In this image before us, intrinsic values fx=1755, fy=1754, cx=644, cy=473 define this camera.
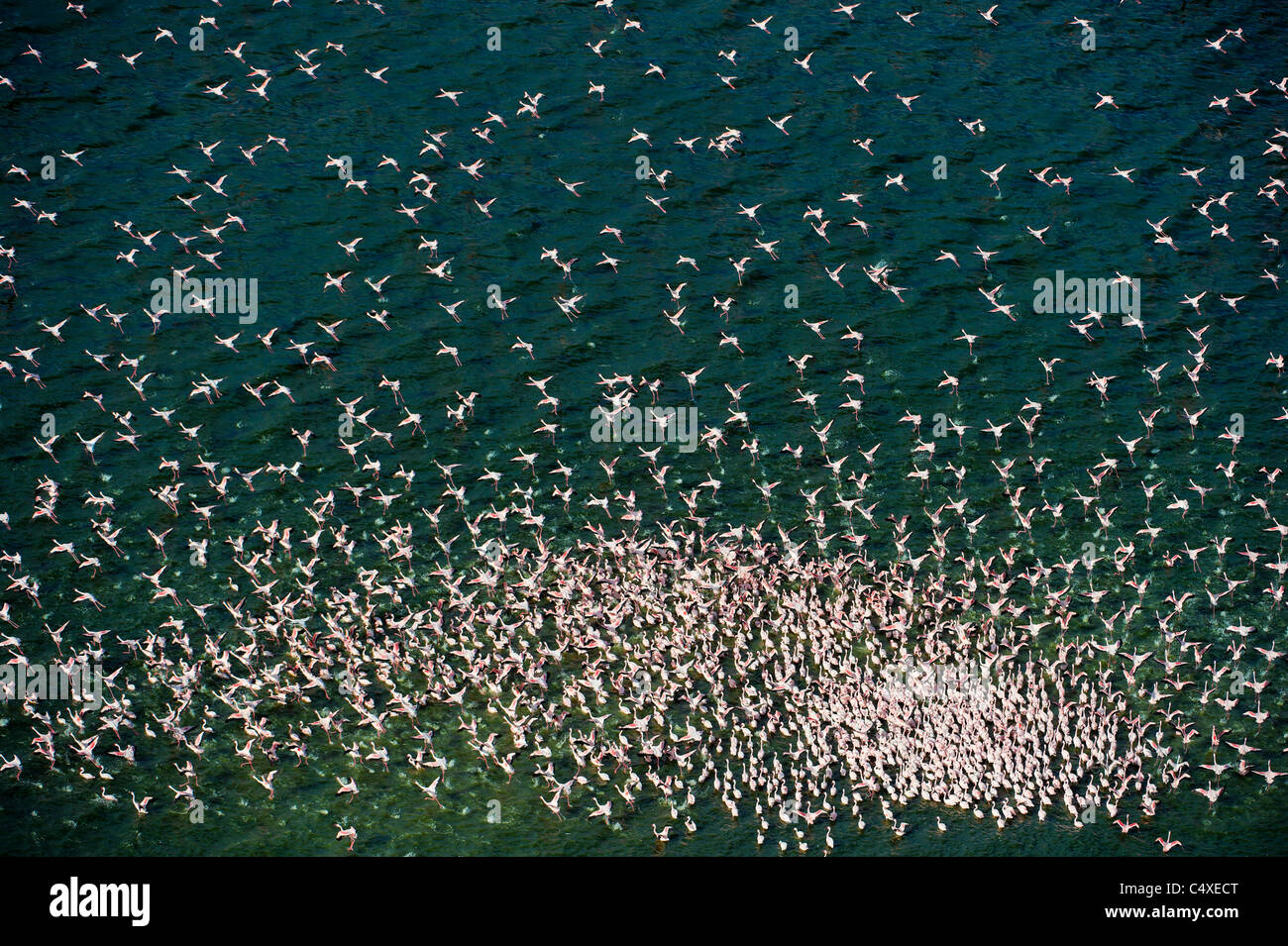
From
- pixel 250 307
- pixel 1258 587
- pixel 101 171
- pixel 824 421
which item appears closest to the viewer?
pixel 1258 587

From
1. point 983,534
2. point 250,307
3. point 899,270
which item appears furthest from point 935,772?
point 250,307

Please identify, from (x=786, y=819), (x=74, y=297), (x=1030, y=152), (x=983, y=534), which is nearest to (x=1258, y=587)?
(x=983, y=534)

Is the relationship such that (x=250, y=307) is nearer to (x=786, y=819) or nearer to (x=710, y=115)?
(x=710, y=115)

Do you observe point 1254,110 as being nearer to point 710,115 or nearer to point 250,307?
point 710,115

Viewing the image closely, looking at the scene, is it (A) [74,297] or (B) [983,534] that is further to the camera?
(A) [74,297]

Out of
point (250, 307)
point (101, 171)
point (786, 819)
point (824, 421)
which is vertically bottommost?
point (786, 819)

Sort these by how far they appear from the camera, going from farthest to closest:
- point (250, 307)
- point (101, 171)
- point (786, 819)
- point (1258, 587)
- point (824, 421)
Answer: point (101, 171)
point (250, 307)
point (824, 421)
point (1258, 587)
point (786, 819)

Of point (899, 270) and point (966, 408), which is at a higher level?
point (899, 270)
